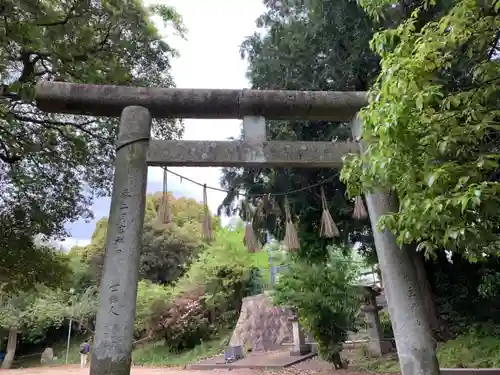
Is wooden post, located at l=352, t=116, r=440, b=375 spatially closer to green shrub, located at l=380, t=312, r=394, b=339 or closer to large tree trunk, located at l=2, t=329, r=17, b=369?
green shrub, located at l=380, t=312, r=394, b=339

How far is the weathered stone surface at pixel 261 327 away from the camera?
15320mm

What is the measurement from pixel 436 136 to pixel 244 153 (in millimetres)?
1916

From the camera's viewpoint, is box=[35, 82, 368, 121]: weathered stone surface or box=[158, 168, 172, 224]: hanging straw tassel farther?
box=[158, 168, 172, 224]: hanging straw tassel

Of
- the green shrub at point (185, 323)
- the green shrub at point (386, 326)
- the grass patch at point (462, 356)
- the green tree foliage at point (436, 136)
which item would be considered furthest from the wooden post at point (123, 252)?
the green shrub at point (185, 323)

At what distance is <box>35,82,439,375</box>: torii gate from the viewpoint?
349 centimetres

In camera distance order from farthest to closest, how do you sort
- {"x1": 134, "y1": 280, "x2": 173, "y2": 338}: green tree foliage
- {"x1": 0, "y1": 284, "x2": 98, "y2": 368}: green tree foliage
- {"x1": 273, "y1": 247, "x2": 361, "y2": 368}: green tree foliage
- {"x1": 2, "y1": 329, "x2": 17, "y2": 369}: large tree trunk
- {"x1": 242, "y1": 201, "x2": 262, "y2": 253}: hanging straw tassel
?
1. {"x1": 2, "y1": 329, "x2": 17, "y2": 369}: large tree trunk
2. {"x1": 0, "y1": 284, "x2": 98, "y2": 368}: green tree foliage
3. {"x1": 134, "y1": 280, "x2": 173, "y2": 338}: green tree foliage
4. {"x1": 273, "y1": 247, "x2": 361, "y2": 368}: green tree foliage
5. {"x1": 242, "y1": 201, "x2": 262, "y2": 253}: hanging straw tassel

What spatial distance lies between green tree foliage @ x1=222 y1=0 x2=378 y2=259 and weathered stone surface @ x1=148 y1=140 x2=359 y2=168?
4526 mm

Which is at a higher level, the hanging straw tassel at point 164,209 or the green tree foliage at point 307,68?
the green tree foliage at point 307,68

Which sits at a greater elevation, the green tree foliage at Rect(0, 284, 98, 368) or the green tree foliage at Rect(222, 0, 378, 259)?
the green tree foliage at Rect(222, 0, 378, 259)

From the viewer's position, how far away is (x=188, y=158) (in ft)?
13.2

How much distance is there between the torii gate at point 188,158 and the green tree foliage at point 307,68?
4.32 metres

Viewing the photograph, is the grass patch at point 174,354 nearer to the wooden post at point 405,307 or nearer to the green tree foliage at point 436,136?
the wooden post at point 405,307

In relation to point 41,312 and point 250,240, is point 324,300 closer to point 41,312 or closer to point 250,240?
point 250,240

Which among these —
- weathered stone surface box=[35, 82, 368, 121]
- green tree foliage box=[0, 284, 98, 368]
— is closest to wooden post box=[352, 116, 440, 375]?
weathered stone surface box=[35, 82, 368, 121]
